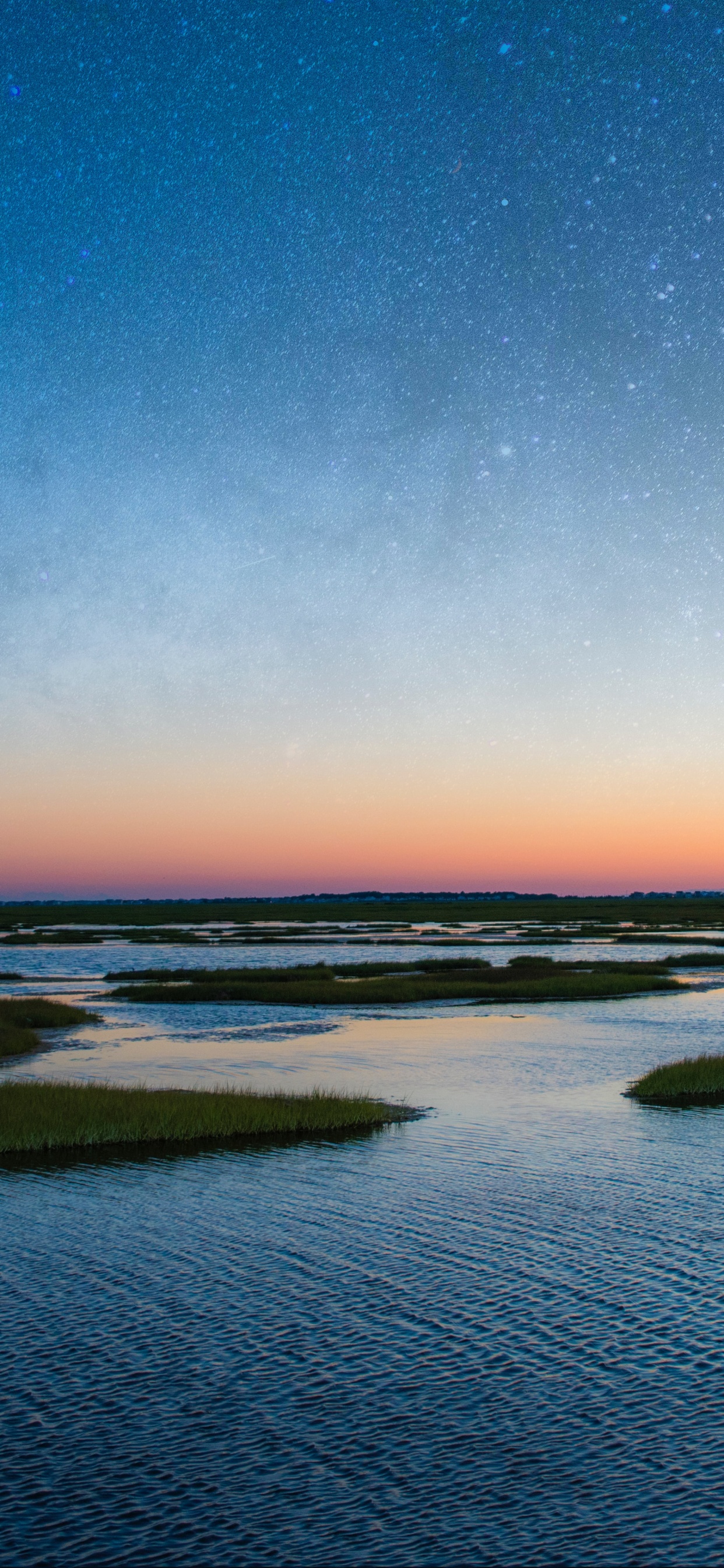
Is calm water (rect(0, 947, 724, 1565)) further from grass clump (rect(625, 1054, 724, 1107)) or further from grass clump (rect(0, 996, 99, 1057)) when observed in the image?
grass clump (rect(0, 996, 99, 1057))

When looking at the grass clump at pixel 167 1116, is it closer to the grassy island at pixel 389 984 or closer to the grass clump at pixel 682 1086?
the grass clump at pixel 682 1086

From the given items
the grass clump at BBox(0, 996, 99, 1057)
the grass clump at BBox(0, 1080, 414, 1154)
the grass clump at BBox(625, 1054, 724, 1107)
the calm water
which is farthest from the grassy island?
the calm water

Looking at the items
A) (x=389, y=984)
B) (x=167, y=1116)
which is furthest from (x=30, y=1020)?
(x=167, y=1116)

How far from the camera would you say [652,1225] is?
1546cm

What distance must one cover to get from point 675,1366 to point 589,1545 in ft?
Answer: 10.9

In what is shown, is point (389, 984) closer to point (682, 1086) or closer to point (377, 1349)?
point (682, 1086)

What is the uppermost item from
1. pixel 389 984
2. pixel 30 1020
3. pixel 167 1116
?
pixel 167 1116

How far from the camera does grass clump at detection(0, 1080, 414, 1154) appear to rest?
71.6 ft

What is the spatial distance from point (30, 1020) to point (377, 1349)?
110 feet

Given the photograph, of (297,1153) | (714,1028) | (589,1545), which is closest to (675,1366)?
(589,1545)

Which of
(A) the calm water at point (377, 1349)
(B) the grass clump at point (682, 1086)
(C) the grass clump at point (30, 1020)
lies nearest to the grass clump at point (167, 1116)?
(A) the calm water at point (377, 1349)

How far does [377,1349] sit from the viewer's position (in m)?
11.6

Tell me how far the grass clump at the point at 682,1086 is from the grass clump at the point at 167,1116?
6.33 meters

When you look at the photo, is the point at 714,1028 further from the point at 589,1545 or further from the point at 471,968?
the point at 589,1545
